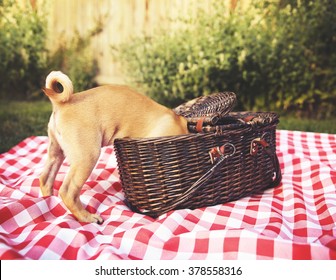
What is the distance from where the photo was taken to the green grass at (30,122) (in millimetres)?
3955

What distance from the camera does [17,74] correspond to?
4.47 metres

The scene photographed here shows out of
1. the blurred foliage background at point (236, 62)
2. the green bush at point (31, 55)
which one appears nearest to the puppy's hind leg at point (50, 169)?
the blurred foliage background at point (236, 62)

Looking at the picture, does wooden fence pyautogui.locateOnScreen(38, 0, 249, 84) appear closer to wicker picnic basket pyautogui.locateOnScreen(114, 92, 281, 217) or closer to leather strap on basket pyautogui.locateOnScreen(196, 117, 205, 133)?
wicker picnic basket pyautogui.locateOnScreen(114, 92, 281, 217)

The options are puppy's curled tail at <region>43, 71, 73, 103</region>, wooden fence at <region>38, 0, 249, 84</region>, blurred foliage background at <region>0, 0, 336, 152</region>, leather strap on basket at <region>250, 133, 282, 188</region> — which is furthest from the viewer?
wooden fence at <region>38, 0, 249, 84</region>

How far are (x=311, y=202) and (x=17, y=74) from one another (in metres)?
3.38

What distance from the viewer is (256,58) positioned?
425cm

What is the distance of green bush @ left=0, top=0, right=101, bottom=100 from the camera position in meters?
4.39

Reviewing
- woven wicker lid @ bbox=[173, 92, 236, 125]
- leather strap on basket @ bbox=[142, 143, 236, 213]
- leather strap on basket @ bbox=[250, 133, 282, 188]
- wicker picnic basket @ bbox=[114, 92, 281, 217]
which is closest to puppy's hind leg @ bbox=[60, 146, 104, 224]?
wicker picnic basket @ bbox=[114, 92, 281, 217]

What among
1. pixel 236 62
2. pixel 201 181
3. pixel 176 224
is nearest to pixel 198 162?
pixel 201 181

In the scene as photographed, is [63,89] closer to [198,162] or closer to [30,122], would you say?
[198,162]

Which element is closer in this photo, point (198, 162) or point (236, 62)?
point (198, 162)

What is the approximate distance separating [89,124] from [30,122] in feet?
8.36

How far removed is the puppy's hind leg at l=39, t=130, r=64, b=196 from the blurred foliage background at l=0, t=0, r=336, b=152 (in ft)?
6.92

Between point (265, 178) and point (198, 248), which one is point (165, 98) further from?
point (198, 248)
